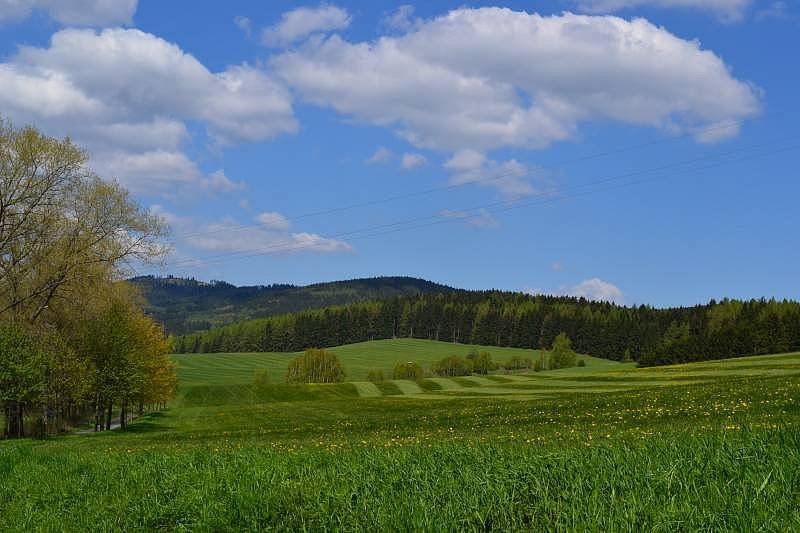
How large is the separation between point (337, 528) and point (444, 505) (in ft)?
3.41

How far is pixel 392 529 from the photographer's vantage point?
18.1 feet

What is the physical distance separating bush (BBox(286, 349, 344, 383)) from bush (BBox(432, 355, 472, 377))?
2713 cm

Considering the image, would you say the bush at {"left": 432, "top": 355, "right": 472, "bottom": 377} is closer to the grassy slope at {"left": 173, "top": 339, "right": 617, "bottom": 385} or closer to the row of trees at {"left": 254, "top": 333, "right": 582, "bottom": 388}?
the row of trees at {"left": 254, "top": 333, "right": 582, "bottom": 388}

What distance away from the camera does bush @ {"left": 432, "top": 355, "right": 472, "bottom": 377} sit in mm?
152500

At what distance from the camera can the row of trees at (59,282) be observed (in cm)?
4038

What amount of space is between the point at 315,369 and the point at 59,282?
94.9m

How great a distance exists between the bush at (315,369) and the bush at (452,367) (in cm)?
2713

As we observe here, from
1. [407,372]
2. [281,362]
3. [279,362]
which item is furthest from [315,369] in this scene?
[279,362]

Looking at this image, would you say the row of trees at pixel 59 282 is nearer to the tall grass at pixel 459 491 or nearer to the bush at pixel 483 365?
the tall grass at pixel 459 491

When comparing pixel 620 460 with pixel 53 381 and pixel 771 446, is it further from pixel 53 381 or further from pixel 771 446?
pixel 53 381

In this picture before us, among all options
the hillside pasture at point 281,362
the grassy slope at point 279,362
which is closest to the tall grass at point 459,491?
the grassy slope at point 279,362

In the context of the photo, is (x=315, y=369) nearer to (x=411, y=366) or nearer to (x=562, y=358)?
(x=411, y=366)

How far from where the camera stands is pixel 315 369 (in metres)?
134

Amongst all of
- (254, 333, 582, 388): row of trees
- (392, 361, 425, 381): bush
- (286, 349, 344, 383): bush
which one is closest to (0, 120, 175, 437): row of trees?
(254, 333, 582, 388): row of trees
